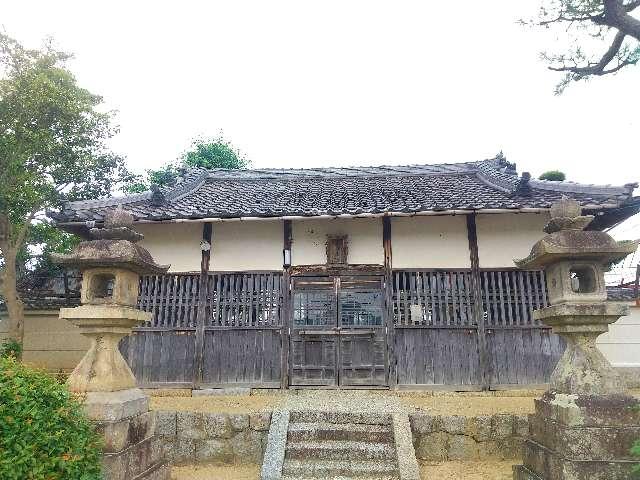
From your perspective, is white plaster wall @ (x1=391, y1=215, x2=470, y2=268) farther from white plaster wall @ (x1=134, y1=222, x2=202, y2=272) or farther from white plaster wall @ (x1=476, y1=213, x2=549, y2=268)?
white plaster wall @ (x1=134, y1=222, x2=202, y2=272)

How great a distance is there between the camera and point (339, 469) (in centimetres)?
604

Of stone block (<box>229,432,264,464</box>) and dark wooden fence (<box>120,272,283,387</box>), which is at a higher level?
dark wooden fence (<box>120,272,283,387</box>)

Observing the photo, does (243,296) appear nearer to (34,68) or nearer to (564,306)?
(564,306)

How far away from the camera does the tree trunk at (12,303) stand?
12.4m

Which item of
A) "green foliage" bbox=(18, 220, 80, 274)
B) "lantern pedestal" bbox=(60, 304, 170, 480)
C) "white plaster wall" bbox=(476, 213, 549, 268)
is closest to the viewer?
"lantern pedestal" bbox=(60, 304, 170, 480)

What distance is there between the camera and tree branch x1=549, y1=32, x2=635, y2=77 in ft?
30.0

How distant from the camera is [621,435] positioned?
4727 mm

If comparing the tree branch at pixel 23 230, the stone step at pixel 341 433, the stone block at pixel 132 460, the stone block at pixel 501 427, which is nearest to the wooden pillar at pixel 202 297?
the stone step at pixel 341 433

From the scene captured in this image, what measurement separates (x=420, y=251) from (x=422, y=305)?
1.30 meters

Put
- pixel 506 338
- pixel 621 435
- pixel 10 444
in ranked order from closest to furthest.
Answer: pixel 10 444 → pixel 621 435 → pixel 506 338

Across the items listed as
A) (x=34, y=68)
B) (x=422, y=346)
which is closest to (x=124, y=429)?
(x=422, y=346)

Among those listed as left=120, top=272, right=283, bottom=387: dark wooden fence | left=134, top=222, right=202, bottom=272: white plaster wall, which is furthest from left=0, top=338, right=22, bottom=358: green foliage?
left=134, top=222, right=202, bottom=272: white plaster wall

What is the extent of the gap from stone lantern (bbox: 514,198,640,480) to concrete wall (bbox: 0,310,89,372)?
12574 mm

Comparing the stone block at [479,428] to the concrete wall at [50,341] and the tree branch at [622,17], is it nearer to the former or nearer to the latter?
the tree branch at [622,17]
